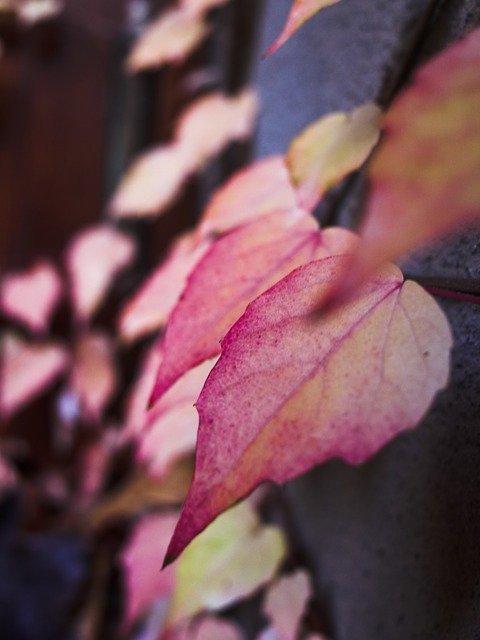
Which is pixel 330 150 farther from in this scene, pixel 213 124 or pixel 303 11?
pixel 213 124

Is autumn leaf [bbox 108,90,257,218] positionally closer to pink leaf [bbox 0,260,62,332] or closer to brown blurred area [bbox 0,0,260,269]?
pink leaf [bbox 0,260,62,332]

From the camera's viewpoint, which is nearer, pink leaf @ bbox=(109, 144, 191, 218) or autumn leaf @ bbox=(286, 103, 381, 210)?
autumn leaf @ bbox=(286, 103, 381, 210)

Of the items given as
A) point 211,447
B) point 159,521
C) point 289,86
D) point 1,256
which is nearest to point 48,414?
point 1,256

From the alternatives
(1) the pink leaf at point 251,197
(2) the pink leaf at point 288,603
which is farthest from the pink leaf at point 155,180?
(2) the pink leaf at point 288,603

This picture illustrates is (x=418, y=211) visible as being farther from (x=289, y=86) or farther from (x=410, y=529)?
(x=289, y=86)

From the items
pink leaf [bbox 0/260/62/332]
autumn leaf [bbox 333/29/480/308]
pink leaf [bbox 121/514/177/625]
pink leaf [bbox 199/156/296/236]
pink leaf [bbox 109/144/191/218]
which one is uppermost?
autumn leaf [bbox 333/29/480/308]

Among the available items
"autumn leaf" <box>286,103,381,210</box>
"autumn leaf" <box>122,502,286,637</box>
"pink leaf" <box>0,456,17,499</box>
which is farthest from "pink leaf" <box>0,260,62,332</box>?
"autumn leaf" <box>286,103,381,210</box>

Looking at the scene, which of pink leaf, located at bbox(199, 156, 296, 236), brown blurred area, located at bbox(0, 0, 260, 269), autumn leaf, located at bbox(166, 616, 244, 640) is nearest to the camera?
pink leaf, located at bbox(199, 156, 296, 236)

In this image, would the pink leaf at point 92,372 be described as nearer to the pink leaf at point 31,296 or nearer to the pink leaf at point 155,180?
the pink leaf at point 31,296
